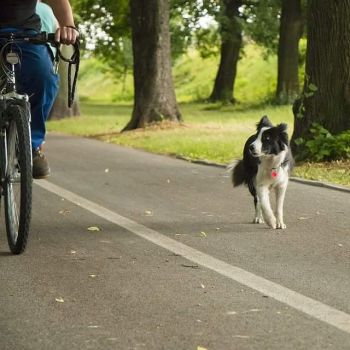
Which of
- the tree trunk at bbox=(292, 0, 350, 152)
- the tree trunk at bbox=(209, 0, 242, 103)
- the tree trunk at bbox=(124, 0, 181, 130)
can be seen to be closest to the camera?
the tree trunk at bbox=(292, 0, 350, 152)

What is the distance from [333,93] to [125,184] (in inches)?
153

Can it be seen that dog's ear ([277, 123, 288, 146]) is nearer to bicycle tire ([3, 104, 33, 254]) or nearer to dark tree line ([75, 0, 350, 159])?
bicycle tire ([3, 104, 33, 254])

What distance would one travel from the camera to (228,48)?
47.8 meters

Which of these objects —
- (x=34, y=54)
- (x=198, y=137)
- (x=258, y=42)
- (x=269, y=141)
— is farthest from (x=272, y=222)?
(x=258, y=42)

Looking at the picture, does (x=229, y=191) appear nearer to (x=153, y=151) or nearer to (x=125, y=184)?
(x=125, y=184)

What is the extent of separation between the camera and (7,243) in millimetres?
7719

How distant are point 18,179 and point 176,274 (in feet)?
4.22

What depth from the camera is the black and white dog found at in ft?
28.0

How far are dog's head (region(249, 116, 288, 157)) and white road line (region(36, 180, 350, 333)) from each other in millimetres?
1049

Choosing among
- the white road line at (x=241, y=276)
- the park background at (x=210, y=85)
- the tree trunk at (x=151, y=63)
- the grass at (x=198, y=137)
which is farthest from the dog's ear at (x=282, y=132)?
the tree trunk at (x=151, y=63)

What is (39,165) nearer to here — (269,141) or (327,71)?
(269,141)

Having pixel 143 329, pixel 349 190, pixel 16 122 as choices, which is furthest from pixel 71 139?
pixel 143 329

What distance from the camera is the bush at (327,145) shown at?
14.5m

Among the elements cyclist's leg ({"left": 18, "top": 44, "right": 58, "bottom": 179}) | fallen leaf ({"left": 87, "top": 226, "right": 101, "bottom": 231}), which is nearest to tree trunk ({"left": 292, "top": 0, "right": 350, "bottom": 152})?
fallen leaf ({"left": 87, "top": 226, "right": 101, "bottom": 231})
